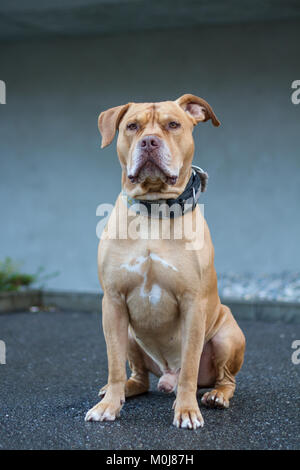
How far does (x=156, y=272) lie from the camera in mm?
2873

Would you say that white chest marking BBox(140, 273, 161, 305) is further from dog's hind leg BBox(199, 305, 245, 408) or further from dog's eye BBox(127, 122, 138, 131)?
dog's eye BBox(127, 122, 138, 131)

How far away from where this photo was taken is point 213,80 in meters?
7.52

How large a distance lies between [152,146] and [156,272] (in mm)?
587

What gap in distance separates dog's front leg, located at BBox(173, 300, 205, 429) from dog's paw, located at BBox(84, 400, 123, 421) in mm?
292

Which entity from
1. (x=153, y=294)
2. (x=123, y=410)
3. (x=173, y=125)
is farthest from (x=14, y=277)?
(x=173, y=125)

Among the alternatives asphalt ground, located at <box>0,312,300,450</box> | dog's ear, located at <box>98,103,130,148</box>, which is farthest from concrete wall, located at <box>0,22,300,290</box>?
dog's ear, located at <box>98,103,130,148</box>

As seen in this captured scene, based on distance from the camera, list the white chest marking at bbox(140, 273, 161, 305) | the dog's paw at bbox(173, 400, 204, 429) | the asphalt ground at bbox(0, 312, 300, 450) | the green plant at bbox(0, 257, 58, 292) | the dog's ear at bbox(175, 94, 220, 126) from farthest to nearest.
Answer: the green plant at bbox(0, 257, 58, 292)
the dog's ear at bbox(175, 94, 220, 126)
the white chest marking at bbox(140, 273, 161, 305)
the dog's paw at bbox(173, 400, 204, 429)
the asphalt ground at bbox(0, 312, 300, 450)

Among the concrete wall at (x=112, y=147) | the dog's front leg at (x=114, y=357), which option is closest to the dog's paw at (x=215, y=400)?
the dog's front leg at (x=114, y=357)

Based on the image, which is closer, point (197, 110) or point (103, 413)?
point (103, 413)

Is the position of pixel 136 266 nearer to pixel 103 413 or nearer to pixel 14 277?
pixel 103 413

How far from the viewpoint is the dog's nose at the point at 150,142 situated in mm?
2805

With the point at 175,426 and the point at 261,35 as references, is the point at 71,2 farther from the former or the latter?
the point at 175,426

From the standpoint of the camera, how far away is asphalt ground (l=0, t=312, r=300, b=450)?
2.66 m

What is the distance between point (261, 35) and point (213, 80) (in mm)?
765
